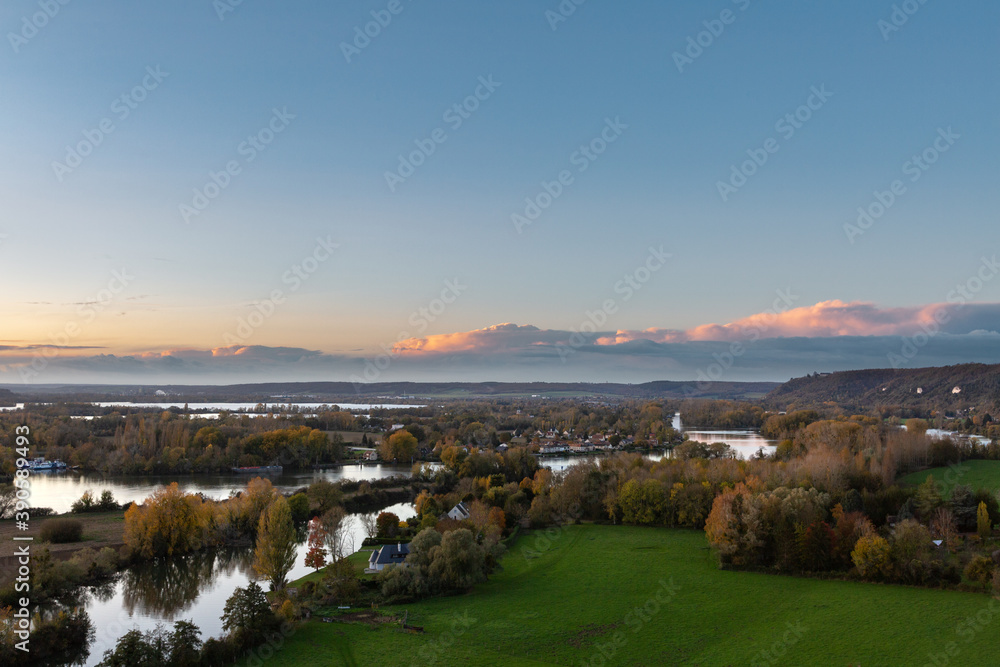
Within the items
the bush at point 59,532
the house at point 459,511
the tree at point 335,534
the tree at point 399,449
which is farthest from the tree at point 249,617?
the tree at point 399,449

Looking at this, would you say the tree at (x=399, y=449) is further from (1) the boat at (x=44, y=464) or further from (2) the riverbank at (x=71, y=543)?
(2) the riverbank at (x=71, y=543)

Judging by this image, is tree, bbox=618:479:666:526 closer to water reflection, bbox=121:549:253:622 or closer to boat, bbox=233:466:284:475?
water reflection, bbox=121:549:253:622

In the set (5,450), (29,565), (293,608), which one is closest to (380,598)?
(293,608)

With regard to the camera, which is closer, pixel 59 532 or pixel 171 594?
pixel 171 594

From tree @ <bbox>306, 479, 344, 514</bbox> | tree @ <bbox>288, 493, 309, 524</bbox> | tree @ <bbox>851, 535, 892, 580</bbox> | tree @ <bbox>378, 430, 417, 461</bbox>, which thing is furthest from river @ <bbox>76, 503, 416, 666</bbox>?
tree @ <bbox>378, 430, 417, 461</bbox>

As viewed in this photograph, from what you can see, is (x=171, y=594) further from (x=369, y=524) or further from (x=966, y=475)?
(x=966, y=475)

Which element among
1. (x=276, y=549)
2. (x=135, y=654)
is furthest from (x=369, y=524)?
(x=135, y=654)
